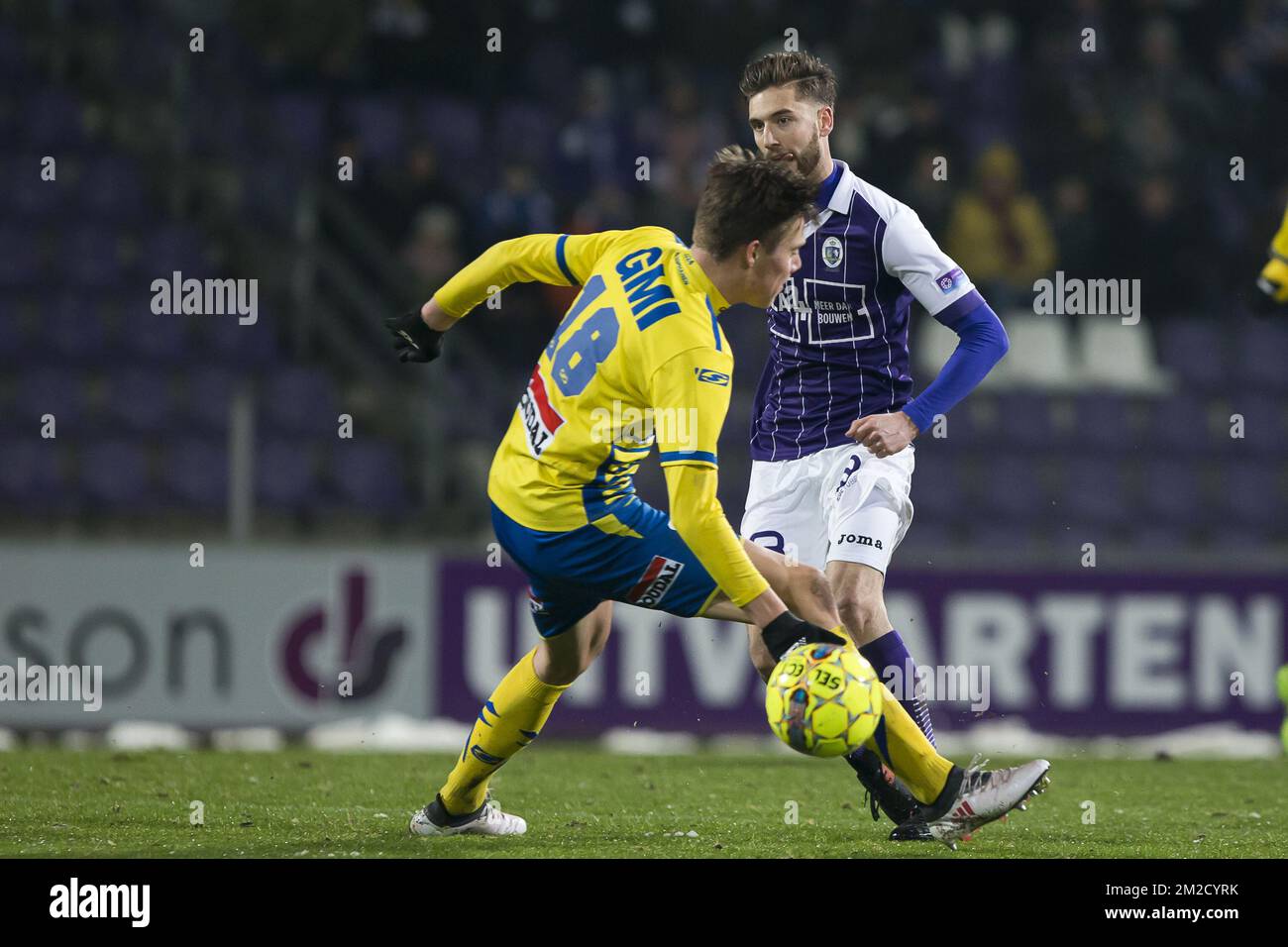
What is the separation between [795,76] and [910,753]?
2033mm

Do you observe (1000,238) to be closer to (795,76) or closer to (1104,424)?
(1104,424)

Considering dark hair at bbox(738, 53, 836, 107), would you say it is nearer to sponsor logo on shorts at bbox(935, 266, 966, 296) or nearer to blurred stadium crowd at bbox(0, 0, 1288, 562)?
sponsor logo on shorts at bbox(935, 266, 966, 296)

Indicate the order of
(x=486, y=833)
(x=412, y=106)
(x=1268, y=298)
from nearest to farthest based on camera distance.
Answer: (x=486, y=833), (x=1268, y=298), (x=412, y=106)

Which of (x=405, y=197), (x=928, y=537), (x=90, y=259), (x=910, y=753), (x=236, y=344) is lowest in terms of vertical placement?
(x=910, y=753)

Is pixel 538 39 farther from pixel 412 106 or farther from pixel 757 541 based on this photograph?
pixel 757 541

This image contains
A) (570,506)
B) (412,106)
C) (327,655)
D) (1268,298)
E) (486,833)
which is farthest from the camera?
(412,106)

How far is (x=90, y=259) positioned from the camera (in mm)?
10656

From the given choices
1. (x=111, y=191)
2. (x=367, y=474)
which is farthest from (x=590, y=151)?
(x=111, y=191)

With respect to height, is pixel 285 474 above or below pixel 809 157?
below

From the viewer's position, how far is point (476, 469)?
9.98m

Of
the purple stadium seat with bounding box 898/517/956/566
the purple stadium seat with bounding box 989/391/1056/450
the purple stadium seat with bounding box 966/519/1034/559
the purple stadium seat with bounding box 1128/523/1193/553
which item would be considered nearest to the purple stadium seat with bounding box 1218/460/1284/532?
the purple stadium seat with bounding box 1128/523/1193/553

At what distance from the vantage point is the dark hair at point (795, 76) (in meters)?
5.39

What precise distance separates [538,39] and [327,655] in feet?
18.2
